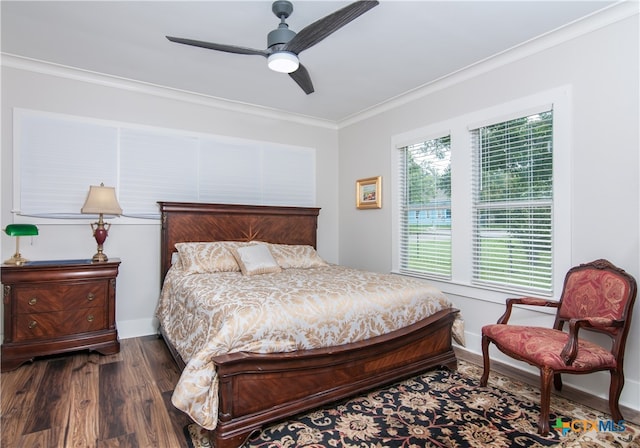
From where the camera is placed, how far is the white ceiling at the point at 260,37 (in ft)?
8.10

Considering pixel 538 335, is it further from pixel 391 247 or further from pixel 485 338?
pixel 391 247

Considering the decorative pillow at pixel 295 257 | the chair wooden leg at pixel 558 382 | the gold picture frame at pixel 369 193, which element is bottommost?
the chair wooden leg at pixel 558 382

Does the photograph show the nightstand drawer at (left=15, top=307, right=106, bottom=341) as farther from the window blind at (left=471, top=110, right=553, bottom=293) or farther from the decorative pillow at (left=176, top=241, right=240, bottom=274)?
the window blind at (left=471, top=110, right=553, bottom=293)

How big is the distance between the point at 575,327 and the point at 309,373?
161 centimetres

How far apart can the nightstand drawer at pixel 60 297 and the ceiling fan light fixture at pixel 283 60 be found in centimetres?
255

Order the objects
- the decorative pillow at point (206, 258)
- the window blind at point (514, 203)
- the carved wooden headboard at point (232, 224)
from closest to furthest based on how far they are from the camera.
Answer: the window blind at point (514, 203) → the decorative pillow at point (206, 258) → the carved wooden headboard at point (232, 224)

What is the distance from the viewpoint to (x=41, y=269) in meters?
3.06

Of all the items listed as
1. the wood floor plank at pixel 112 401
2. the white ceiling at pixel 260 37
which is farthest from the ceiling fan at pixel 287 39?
the wood floor plank at pixel 112 401

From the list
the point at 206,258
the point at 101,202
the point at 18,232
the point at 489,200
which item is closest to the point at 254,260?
the point at 206,258

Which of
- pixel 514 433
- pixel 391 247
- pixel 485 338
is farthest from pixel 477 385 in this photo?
pixel 391 247

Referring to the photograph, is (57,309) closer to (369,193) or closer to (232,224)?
(232,224)

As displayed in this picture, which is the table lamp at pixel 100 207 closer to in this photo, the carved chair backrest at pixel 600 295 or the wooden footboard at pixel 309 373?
the wooden footboard at pixel 309 373

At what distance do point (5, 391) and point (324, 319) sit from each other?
7.76 feet

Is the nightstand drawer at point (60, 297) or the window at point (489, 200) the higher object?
the window at point (489, 200)
